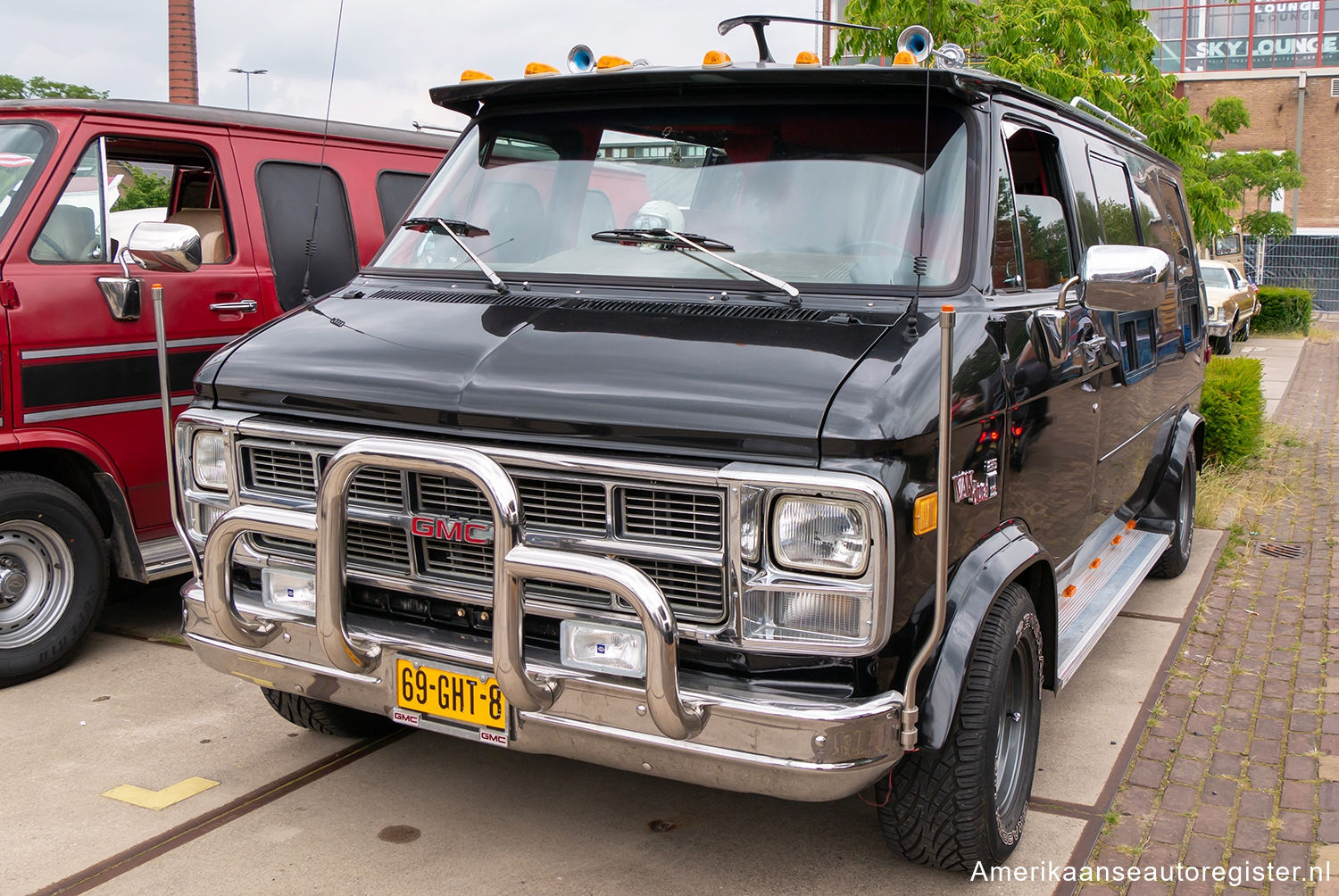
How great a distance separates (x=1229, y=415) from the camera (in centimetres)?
956

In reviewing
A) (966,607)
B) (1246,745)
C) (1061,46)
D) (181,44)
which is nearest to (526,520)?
(966,607)

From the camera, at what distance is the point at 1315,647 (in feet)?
18.5

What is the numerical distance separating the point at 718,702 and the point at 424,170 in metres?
4.96

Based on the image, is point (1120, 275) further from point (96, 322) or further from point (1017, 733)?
point (96, 322)

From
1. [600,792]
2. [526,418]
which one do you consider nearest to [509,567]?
[526,418]

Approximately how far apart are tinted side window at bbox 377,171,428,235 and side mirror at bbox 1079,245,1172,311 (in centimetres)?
394

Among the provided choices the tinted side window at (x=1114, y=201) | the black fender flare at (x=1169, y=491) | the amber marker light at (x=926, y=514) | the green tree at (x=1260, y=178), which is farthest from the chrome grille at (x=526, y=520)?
the green tree at (x=1260, y=178)

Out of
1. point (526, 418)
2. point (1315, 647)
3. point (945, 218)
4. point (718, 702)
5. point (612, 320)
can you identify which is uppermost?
point (945, 218)

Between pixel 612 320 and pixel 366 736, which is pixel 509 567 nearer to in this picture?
pixel 612 320

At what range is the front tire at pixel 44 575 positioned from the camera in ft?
16.4

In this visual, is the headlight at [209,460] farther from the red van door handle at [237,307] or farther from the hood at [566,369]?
the red van door handle at [237,307]

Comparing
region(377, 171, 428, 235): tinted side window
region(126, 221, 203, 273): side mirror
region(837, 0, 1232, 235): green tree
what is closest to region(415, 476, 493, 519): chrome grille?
region(126, 221, 203, 273): side mirror

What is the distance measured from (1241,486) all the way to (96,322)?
791cm

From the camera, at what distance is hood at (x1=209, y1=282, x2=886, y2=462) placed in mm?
2955
